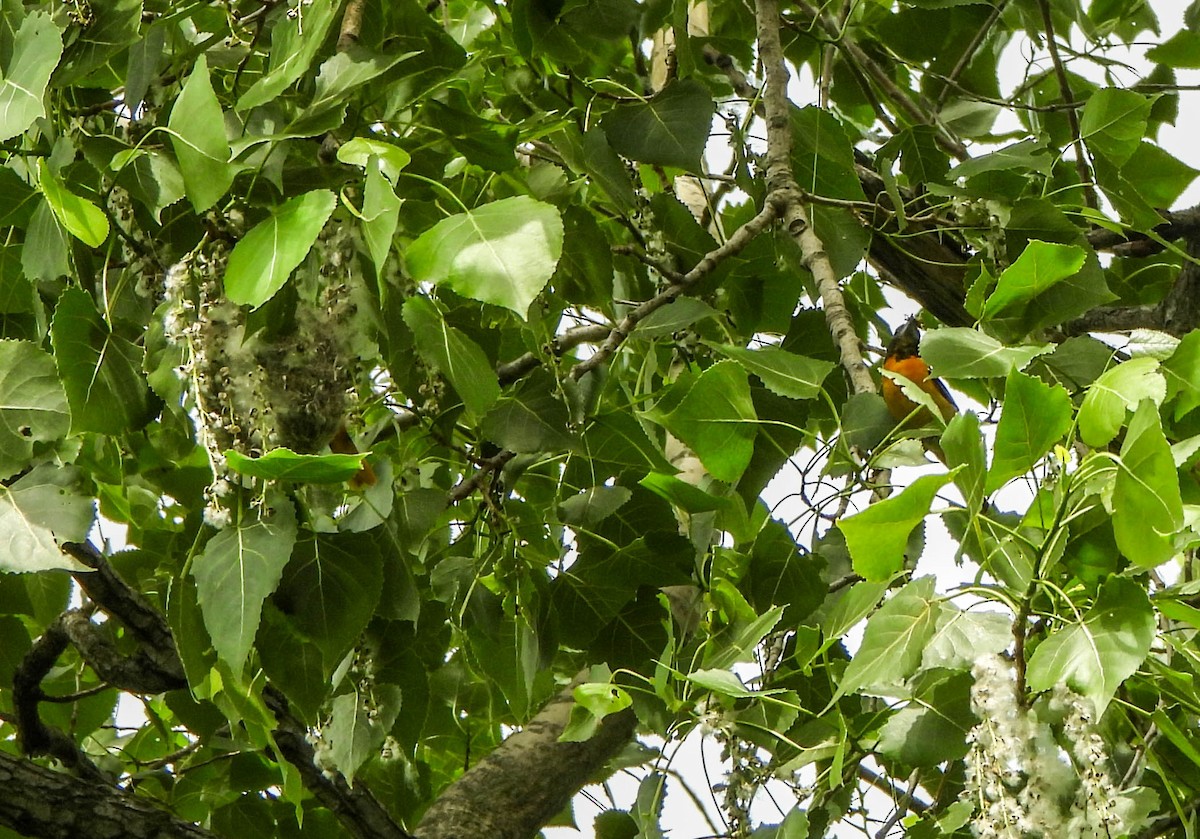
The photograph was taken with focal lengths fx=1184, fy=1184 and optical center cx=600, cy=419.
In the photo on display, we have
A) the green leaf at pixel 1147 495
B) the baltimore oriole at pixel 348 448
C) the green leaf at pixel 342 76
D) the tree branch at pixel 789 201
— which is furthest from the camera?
the baltimore oriole at pixel 348 448

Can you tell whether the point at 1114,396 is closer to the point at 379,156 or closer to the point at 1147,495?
the point at 1147,495

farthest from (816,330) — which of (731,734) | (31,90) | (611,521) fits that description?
(31,90)

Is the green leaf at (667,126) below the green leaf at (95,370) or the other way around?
the other way around

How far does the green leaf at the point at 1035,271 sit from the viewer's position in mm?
655

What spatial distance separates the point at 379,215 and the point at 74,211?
209 mm

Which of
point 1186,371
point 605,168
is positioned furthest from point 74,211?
point 1186,371

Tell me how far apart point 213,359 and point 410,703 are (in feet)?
1.20

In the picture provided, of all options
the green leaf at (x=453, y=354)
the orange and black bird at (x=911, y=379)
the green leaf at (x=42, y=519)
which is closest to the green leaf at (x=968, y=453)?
the green leaf at (x=453, y=354)

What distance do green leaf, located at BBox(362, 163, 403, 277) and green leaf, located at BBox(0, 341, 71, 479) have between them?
0.89 feet

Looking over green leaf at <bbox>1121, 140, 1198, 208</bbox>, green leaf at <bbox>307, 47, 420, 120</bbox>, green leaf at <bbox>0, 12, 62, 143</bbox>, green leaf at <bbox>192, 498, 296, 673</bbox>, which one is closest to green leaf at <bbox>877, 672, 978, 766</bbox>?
green leaf at <bbox>192, 498, 296, 673</bbox>

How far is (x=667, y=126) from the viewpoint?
928mm

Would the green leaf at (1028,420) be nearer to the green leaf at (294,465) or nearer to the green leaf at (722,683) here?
the green leaf at (722,683)

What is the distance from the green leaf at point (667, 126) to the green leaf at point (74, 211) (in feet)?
1.31

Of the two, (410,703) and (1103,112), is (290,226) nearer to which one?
(410,703)
